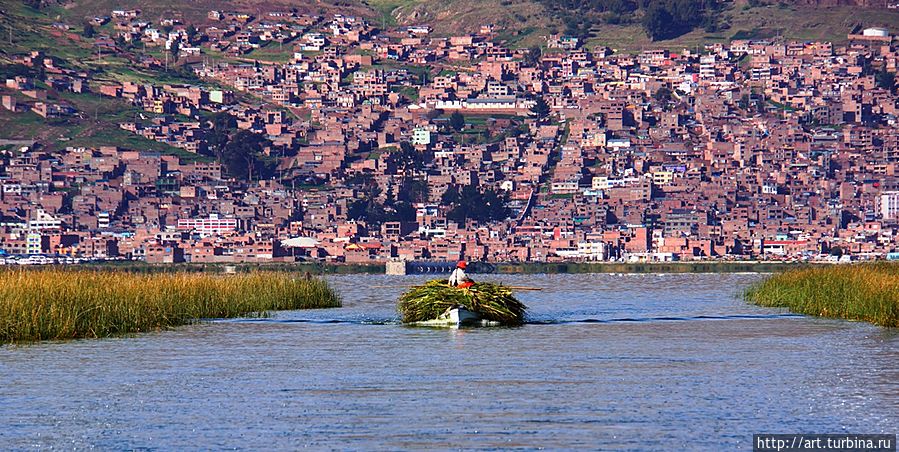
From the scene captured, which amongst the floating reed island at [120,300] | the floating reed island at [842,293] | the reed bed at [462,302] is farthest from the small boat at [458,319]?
the floating reed island at [842,293]

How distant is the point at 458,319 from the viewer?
Result: 41750mm

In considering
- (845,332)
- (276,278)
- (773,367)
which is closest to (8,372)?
(773,367)

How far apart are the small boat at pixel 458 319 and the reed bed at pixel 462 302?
10 centimetres

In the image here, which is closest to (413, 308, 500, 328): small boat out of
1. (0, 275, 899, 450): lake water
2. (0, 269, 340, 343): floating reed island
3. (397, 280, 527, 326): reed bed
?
(397, 280, 527, 326): reed bed

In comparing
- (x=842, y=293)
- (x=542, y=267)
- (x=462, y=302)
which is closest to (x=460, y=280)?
(x=462, y=302)

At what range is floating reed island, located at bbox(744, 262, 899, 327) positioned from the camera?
137 ft

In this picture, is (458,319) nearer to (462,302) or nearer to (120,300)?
(462,302)

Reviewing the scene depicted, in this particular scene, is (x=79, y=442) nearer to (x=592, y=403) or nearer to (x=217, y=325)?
(x=592, y=403)

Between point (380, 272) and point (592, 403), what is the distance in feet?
519

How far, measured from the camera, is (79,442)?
23.1m

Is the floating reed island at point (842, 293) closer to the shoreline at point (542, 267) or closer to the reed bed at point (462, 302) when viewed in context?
the reed bed at point (462, 302)

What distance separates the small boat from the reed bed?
0.10 m

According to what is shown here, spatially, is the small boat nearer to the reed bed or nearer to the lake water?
the reed bed

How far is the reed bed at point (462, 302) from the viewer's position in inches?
1661
